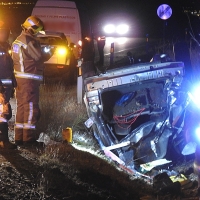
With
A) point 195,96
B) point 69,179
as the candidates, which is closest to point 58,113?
point 195,96

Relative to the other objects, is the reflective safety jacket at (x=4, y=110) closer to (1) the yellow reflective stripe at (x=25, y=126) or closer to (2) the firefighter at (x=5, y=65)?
(2) the firefighter at (x=5, y=65)

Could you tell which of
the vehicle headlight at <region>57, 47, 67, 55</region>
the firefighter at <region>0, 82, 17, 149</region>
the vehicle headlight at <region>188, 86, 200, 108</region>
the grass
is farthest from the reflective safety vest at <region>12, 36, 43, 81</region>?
the vehicle headlight at <region>57, 47, 67, 55</region>

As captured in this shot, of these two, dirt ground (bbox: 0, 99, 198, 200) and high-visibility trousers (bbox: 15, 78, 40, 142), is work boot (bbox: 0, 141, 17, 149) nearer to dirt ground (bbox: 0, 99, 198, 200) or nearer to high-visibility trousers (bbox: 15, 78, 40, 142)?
dirt ground (bbox: 0, 99, 198, 200)

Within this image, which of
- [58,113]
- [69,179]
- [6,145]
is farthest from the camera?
[58,113]

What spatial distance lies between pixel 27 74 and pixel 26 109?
505 mm

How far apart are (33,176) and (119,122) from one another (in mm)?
1801

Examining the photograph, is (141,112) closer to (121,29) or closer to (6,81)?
(6,81)

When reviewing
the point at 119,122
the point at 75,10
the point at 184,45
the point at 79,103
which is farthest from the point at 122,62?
the point at 119,122

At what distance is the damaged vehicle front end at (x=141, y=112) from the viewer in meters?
5.50

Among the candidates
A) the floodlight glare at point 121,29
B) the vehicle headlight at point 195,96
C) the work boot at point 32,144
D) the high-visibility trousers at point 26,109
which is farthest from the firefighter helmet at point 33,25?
the floodlight glare at point 121,29

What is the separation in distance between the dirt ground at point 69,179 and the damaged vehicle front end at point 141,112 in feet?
1.18

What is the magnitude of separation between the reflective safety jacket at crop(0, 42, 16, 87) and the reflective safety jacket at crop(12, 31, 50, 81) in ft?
0.48

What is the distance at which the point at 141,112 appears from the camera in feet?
19.3

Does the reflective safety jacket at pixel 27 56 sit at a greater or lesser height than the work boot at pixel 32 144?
greater
